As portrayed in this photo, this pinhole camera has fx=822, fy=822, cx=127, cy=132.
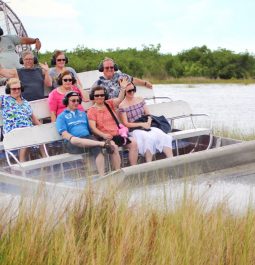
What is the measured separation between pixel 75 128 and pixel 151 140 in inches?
34.8

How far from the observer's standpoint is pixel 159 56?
2309 inches

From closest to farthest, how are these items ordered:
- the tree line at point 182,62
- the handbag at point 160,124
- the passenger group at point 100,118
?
the passenger group at point 100,118, the handbag at point 160,124, the tree line at point 182,62

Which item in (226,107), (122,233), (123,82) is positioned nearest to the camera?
(122,233)

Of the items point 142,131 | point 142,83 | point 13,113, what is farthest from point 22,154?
point 142,83

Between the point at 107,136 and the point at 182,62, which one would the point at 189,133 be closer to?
the point at 107,136

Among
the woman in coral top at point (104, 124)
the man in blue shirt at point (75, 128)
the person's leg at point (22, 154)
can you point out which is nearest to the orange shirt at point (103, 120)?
the woman in coral top at point (104, 124)

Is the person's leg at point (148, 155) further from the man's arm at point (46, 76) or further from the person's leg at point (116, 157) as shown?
the man's arm at point (46, 76)

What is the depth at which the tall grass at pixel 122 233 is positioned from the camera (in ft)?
16.9

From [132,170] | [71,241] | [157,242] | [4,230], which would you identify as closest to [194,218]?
[157,242]

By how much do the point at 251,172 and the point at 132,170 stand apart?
201 centimetres

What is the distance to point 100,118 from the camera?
949cm

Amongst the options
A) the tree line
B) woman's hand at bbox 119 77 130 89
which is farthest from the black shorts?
the tree line

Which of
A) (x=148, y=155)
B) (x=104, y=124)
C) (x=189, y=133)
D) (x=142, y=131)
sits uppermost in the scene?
(x=104, y=124)

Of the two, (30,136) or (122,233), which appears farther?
(30,136)
